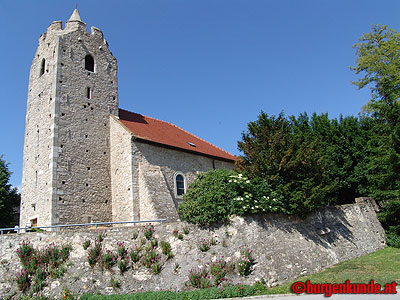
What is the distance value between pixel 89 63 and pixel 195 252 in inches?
625

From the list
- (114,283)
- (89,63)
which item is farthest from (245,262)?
(89,63)

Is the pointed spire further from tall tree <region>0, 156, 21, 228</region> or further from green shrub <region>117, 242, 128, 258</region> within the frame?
green shrub <region>117, 242, 128, 258</region>

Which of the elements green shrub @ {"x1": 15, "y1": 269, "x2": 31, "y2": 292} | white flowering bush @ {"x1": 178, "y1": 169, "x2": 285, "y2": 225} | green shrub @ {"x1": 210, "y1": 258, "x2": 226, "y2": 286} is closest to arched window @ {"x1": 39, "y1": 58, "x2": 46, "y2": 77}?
green shrub @ {"x1": 15, "y1": 269, "x2": 31, "y2": 292}

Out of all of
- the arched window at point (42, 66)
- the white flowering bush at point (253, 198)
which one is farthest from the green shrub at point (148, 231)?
the arched window at point (42, 66)

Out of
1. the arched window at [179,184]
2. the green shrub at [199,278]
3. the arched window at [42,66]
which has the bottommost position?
the green shrub at [199,278]

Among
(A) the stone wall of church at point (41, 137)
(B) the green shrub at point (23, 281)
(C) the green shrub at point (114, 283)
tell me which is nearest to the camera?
(C) the green shrub at point (114, 283)

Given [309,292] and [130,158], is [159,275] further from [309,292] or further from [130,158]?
[130,158]

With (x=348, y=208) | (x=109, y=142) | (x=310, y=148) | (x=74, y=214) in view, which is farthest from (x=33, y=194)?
(x=348, y=208)

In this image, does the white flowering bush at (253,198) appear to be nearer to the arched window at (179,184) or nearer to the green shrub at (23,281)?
the arched window at (179,184)

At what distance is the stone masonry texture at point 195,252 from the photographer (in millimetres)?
11719

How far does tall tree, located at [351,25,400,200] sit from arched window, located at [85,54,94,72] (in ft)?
63.3

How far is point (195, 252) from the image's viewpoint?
12.4 meters

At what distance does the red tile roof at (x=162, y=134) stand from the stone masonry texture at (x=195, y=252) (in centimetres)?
776

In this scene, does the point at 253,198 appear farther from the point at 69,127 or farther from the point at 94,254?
the point at 69,127
